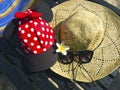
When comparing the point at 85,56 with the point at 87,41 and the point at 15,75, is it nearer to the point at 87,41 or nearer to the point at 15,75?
the point at 87,41

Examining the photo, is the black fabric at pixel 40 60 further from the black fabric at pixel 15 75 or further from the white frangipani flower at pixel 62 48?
the black fabric at pixel 15 75

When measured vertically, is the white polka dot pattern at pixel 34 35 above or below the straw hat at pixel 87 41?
above

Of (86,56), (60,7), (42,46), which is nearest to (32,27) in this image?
(42,46)

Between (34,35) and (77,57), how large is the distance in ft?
1.39

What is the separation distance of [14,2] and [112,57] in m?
0.91

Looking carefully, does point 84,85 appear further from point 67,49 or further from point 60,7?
point 60,7

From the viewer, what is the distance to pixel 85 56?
188 centimetres

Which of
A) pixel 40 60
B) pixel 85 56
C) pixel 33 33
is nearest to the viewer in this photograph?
pixel 33 33

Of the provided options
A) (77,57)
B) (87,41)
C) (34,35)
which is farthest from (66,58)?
(34,35)

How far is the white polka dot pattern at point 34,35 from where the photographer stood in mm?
1607

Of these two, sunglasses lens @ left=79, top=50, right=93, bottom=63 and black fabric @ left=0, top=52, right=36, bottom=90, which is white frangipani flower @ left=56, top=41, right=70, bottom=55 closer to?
sunglasses lens @ left=79, top=50, right=93, bottom=63

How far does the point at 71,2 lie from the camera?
220 centimetres

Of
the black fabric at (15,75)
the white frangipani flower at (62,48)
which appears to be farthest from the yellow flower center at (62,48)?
A: the black fabric at (15,75)

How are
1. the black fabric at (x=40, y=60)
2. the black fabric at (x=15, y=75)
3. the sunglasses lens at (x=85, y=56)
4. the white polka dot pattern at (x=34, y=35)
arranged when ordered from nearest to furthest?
the white polka dot pattern at (x=34, y=35) < the black fabric at (x=40, y=60) < the sunglasses lens at (x=85, y=56) < the black fabric at (x=15, y=75)
